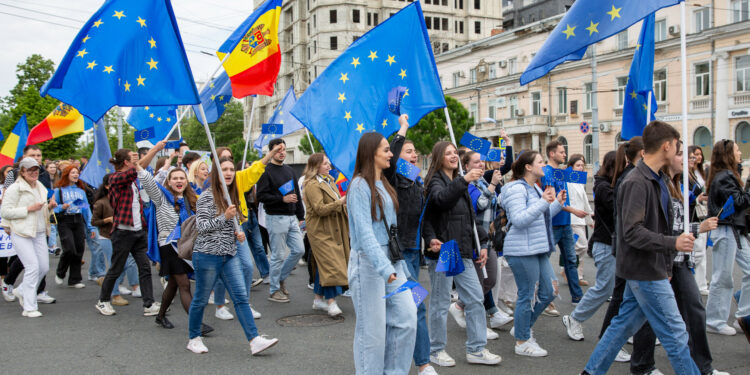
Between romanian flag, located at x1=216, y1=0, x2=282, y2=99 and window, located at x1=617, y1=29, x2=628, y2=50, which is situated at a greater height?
window, located at x1=617, y1=29, x2=628, y2=50

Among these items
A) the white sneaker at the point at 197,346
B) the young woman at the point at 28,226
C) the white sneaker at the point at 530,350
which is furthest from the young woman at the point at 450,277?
the young woman at the point at 28,226

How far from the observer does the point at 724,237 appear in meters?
6.07

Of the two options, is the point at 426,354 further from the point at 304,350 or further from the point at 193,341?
the point at 193,341

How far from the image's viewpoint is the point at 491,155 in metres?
6.36

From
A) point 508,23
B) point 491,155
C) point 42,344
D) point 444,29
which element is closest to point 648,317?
point 491,155

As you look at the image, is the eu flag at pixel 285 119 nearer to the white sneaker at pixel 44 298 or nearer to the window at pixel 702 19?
the white sneaker at pixel 44 298

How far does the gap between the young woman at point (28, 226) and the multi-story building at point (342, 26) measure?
6577cm

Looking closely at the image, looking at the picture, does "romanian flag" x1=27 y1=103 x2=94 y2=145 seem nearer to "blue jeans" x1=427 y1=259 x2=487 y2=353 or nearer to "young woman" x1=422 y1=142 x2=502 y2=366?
"young woman" x1=422 y1=142 x2=502 y2=366

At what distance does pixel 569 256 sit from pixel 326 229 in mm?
2917

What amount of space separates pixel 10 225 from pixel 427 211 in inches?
209

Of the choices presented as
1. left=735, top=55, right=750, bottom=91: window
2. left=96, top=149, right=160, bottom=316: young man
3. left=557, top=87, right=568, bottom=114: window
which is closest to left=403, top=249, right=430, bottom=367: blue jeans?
left=96, top=149, right=160, bottom=316: young man

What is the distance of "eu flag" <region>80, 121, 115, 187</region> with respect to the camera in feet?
26.6

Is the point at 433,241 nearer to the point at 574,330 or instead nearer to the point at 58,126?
the point at 574,330

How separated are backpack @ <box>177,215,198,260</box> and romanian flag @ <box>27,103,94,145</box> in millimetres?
4981
